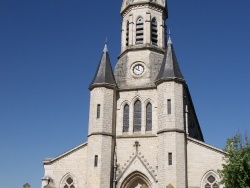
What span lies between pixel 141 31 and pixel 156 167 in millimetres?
11333

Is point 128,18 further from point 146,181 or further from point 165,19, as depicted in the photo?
point 146,181

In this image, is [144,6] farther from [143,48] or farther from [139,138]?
[139,138]

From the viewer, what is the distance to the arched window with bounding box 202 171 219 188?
76.7ft

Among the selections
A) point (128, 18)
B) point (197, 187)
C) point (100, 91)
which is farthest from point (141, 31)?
point (197, 187)

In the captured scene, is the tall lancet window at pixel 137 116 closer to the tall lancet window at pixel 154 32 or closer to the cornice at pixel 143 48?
the cornice at pixel 143 48

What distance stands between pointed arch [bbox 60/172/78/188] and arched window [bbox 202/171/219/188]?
8387 mm

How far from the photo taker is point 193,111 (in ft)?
105

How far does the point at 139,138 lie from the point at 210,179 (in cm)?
534

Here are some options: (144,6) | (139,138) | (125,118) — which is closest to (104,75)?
(125,118)

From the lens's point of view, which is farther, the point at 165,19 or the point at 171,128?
the point at 165,19

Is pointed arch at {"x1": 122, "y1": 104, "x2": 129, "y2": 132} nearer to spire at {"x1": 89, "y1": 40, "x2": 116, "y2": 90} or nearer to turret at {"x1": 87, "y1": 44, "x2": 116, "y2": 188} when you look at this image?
turret at {"x1": 87, "y1": 44, "x2": 116, "y2": 188}

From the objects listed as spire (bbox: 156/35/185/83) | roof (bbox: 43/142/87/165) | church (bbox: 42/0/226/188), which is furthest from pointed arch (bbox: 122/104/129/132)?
spire (bbox: 156/35/185/83)

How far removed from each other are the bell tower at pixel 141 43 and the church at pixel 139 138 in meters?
0.08

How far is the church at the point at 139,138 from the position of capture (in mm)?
23734
